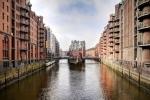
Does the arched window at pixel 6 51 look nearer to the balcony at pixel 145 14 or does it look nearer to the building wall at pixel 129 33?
the balcony at pixel 145 14

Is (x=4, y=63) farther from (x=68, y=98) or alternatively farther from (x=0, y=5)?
(x=68, y=98)

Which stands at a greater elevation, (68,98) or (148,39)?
(148,39)

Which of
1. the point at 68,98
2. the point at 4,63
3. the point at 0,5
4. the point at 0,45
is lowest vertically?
the point at 68,98

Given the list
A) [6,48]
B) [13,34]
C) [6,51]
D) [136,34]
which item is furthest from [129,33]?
[6,51]

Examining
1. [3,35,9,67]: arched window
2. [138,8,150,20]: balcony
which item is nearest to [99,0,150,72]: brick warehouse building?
[138,8,150,20]: balcony

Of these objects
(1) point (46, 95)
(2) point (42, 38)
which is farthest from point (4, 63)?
(2) point (42, 38)

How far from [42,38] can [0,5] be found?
79.9 meters

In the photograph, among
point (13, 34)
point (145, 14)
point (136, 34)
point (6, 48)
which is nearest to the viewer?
point (145, 14)

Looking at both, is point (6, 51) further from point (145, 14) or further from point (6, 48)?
point (145, 14)

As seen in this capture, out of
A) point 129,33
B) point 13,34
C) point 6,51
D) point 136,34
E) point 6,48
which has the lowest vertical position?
point 6,51

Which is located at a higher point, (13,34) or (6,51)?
(13,34)

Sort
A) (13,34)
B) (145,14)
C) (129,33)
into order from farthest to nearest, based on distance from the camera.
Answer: (129,33)
(13,34)
(145,14)

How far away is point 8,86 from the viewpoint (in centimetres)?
5109

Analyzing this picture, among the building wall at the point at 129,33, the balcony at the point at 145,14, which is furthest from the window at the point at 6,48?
the building wall at the point at 129,33
